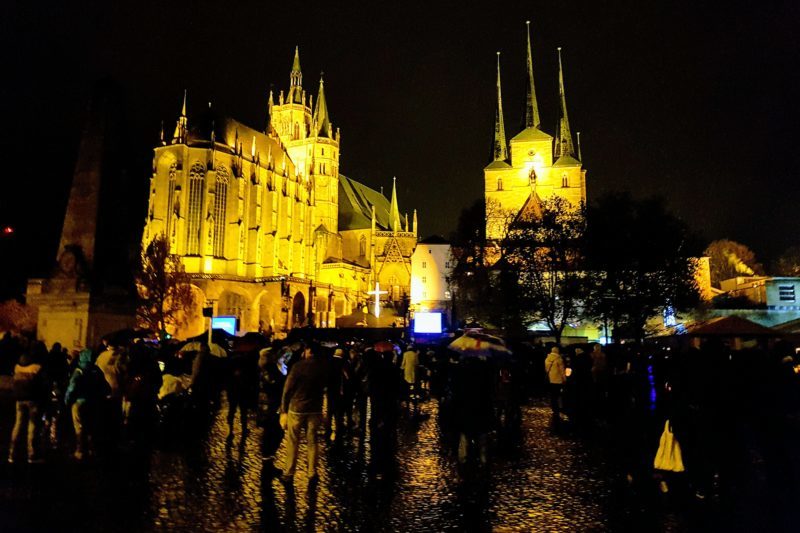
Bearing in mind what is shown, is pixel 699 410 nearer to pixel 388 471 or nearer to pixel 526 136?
pixel 388 471

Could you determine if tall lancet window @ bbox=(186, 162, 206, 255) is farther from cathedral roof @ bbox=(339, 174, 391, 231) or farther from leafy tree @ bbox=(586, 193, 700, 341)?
leafy tree @ bbox=(586, 193, 700, 341)

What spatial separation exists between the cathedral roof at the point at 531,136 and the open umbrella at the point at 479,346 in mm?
60318

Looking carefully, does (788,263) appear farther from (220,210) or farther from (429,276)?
(220,210)

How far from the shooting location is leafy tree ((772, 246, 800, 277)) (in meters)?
76.6

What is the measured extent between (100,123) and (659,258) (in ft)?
92.3

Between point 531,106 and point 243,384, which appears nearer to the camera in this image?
point 243,384

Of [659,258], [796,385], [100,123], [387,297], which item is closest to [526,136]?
[387,297]

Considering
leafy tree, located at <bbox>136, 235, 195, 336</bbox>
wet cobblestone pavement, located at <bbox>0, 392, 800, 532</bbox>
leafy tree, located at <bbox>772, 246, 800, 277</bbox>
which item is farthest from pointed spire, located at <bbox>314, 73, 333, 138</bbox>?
wet cobblestone pavement, located at <bbox>0, 392, 800, 532</bbox>

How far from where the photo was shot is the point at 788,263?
78.6 meters

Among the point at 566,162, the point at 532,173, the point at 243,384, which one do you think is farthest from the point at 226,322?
the point at 566,162

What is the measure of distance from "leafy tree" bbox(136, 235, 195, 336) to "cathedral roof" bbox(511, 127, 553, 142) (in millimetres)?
39612

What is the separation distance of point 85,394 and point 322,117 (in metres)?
80.7

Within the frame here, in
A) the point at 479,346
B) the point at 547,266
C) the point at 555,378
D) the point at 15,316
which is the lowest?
the point at 555,378

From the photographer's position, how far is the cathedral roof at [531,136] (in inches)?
2734
